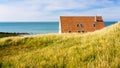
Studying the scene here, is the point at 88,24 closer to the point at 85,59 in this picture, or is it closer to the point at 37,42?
the point at 37,42

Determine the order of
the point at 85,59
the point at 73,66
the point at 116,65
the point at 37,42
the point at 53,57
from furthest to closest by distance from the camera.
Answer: the point at 37,42 < the point at 53,57 < the point at 85,59 < the point at 73,66 < the point at 116,65

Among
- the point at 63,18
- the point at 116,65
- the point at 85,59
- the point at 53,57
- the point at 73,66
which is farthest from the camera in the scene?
the point at 63,18

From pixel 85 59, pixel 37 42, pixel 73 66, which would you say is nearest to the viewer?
pixel 73 66

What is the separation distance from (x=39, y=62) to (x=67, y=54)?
1421 millimetres

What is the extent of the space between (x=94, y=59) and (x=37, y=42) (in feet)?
33.6

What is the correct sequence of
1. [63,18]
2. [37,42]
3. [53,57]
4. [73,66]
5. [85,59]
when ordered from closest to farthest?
[73,66], [85,59], [53,57], [37,42], [63,18]

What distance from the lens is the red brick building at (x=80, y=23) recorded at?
57.5m

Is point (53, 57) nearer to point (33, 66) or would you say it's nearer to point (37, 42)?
point (33, 66)

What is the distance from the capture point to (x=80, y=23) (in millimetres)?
59531

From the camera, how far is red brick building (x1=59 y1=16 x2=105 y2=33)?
5747cm

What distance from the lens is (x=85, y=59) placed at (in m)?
9.38

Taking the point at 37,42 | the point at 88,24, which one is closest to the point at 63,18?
the point at 88,24

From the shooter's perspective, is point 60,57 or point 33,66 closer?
point 33,66

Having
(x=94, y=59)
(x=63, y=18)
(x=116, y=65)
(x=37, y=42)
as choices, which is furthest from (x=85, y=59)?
(x=63, y=18)
